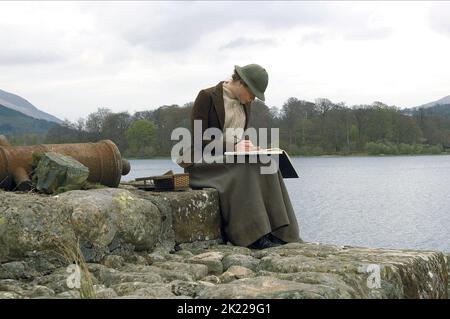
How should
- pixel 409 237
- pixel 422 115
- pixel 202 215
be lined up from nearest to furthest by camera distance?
pixel 202 215, pixel 409 237, pixel 422 115

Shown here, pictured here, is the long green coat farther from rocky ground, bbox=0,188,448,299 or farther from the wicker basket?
rocky ground, bbox=0,188,448,299

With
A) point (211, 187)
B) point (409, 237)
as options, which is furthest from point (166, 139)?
point (211, 187)

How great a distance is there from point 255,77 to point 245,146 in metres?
0.68

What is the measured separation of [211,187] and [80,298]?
9.12 feet

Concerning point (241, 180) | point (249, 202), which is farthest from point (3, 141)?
point (249, 202)

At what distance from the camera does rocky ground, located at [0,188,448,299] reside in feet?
13.4

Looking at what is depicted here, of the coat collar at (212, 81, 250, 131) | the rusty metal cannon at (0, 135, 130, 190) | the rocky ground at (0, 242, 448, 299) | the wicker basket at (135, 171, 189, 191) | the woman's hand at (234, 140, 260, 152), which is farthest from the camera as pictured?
the coat collar at (212, 81, 250, 131)

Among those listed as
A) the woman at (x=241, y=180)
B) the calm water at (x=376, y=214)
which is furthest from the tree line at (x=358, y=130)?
the woman at (x=241, y=180)

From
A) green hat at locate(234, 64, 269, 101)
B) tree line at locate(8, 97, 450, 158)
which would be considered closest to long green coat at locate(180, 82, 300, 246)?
green hat at locate(234, 64, 269, 101)

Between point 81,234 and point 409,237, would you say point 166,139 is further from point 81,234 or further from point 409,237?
point 81,234

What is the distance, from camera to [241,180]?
20.5 ft

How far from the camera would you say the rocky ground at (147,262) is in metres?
4.09

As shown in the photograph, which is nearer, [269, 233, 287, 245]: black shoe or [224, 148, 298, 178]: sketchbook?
[224, 148, 298, 178]: sketchbook

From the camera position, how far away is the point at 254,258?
532cm
